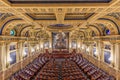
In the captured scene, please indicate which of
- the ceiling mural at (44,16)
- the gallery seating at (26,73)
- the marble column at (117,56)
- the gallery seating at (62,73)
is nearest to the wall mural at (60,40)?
the gallery seating at (26,73)

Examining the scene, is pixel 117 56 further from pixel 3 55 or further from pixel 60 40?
pixel 60 40

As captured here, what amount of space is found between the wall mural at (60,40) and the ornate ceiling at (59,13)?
990 cm

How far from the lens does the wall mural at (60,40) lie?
Answer: 4201 cm

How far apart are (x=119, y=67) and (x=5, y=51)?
1279 cm

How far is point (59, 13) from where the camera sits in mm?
11180

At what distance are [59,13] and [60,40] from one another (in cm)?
3089

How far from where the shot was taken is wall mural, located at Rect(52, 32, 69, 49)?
1654 inches

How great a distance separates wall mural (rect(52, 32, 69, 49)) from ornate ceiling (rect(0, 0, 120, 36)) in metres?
9.90

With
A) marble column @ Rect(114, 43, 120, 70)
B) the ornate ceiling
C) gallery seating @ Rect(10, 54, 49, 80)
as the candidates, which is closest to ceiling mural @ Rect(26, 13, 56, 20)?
the ornate ceiling

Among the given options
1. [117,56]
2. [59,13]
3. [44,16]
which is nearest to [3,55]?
[44,16]

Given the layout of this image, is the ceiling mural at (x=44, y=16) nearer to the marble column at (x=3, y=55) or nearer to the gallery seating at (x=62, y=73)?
the marble column at (x=3, y=55)

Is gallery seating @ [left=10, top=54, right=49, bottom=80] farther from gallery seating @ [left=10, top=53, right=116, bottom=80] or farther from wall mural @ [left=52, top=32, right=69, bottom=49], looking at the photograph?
wall mural @ [left=52, top=32, right=69, bottom=49]

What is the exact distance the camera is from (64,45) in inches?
1721

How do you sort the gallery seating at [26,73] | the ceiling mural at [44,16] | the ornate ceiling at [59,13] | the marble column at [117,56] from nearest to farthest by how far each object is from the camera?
the ornate ceiling at [59,13] → the gallery seating at [26,73] → the ceiling mural at [44,16] → the marble column at [117,56]
